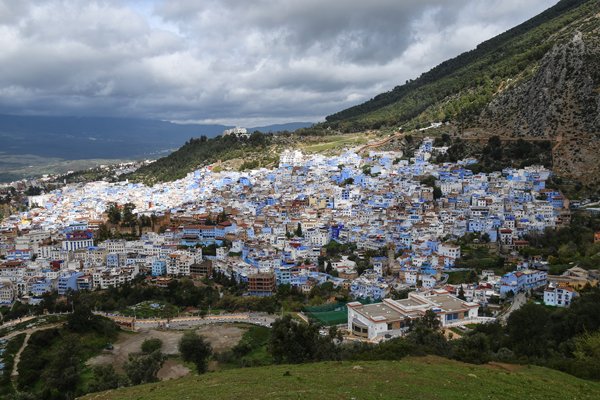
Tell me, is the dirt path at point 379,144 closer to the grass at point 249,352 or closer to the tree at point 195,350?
the grass at point 249,352

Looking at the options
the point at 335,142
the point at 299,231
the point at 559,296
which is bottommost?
the point at 559,296

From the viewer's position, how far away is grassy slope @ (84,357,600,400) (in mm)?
11125

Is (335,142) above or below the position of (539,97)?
below

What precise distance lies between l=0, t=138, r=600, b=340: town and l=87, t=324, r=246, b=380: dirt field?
482 cm

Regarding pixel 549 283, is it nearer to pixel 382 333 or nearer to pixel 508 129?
pixel 382 333

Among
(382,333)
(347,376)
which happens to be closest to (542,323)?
(382,333)

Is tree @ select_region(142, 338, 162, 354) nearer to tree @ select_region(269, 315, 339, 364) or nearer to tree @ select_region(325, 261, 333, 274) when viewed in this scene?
tree @ select_region(269, 315, 339, 364)

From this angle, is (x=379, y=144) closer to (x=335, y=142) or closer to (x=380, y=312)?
(x=335, y=142)

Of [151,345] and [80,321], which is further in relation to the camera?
[80,321]

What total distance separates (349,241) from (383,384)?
30254mm

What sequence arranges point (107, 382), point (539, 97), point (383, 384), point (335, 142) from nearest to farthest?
point (383, 384)
point (107, 382)
point (539, 97)
point (335, 142)

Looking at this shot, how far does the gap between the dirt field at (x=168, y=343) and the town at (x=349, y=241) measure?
482cm

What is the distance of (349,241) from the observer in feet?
137

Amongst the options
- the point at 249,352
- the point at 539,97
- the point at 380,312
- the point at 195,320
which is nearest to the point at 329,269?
the point at 195,320
